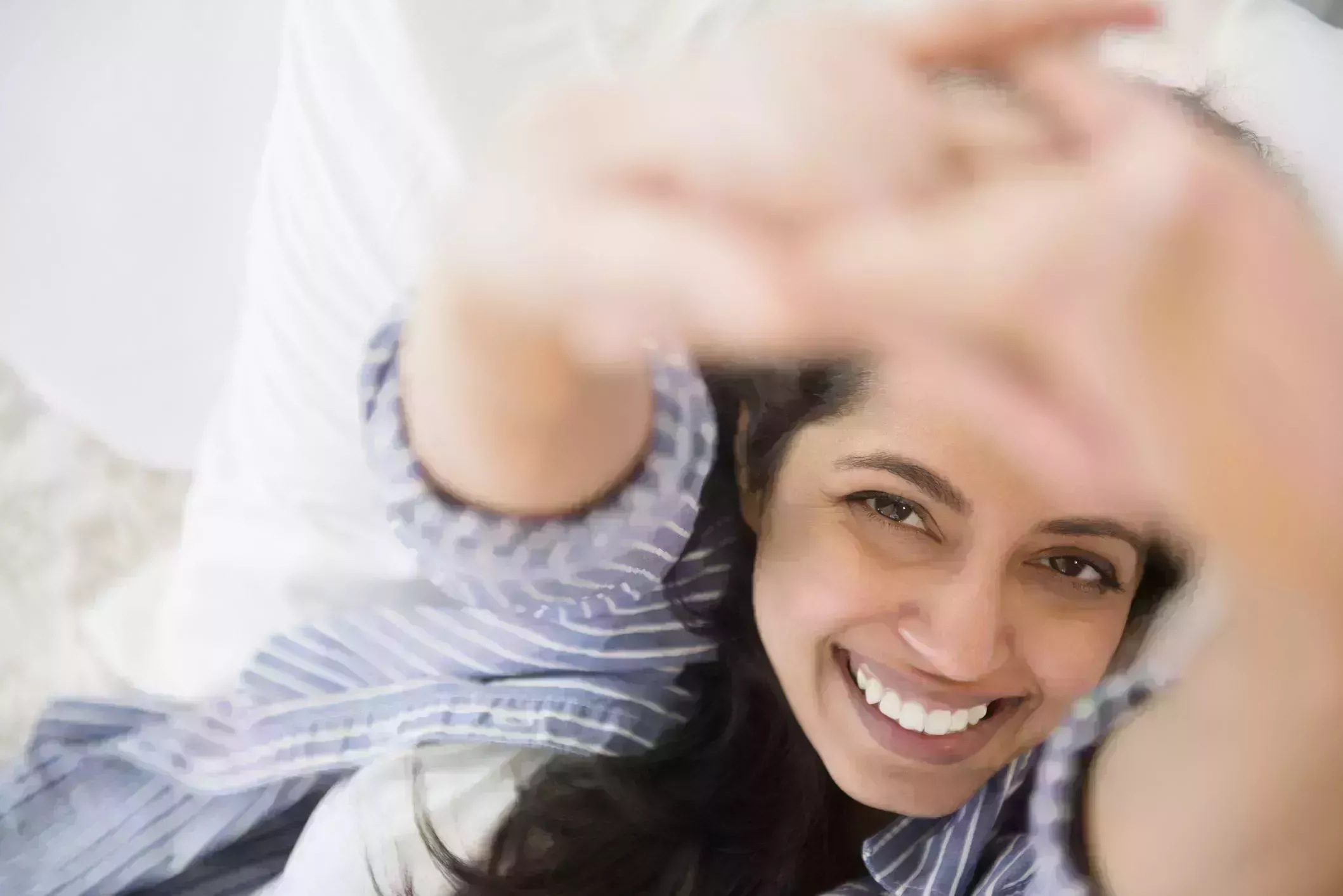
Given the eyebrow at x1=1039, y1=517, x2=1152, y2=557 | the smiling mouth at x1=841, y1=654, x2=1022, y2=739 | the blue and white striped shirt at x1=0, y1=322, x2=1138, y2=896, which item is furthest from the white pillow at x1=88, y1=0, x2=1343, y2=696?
the smiling mouth at x1=841, y1=654, x2=1022, y2=739

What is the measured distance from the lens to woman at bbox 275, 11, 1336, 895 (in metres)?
0.21

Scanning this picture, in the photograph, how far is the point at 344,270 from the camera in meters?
0.65

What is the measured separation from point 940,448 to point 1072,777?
21 cm

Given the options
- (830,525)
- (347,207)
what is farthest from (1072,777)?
(347,207)

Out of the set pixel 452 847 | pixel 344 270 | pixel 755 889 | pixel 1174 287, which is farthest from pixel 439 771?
pixel 1174 287

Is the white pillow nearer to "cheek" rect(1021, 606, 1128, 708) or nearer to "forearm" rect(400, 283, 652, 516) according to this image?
"forearm" rect(400, 283, 652, 516)

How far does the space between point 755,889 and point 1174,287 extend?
1.75ft

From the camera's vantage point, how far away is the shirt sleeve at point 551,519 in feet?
1.62

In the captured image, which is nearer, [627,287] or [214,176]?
[627,287]

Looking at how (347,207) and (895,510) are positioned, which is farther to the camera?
(347,207)

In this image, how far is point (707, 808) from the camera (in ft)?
2.14

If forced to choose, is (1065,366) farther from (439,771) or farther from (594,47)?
(439,771)

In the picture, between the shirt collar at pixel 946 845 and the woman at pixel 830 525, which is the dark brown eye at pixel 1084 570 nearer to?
the woman at pixel 830 525

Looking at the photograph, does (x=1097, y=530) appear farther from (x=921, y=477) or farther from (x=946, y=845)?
(x=946, y=845)
